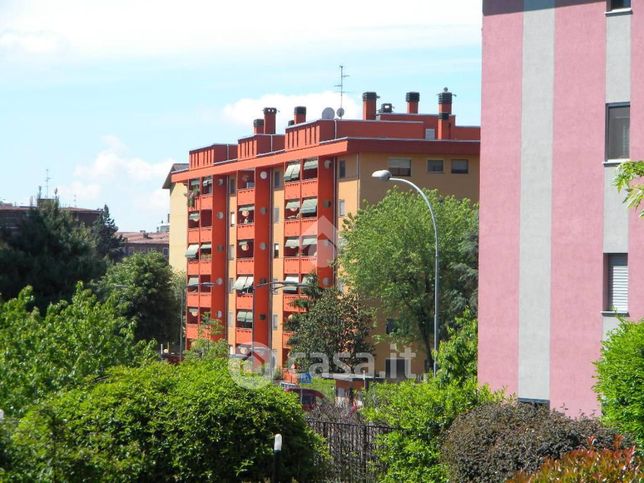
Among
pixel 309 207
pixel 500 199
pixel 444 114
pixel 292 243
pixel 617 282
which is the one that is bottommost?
pixel 617 282

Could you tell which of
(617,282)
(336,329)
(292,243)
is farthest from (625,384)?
(292,243)

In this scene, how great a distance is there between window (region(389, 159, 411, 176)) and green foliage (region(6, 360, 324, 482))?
60127mm

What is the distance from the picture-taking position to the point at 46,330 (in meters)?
24.7

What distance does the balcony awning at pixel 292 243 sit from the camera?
280 ft

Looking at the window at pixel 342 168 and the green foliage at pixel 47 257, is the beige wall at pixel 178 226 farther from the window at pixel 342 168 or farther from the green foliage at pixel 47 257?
the green foliage at pixel 47 257

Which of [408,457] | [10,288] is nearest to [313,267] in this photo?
[10,288]

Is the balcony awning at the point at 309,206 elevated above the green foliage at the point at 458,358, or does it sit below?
above

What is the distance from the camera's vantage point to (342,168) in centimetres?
7969

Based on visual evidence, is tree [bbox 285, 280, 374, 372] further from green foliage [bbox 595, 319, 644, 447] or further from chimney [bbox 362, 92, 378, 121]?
green foliage [bbox 595, 319, 644, 447]

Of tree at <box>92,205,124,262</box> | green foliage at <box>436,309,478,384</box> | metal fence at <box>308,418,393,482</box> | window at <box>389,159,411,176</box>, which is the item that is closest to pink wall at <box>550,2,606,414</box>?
green foliage at <box>436,309,478,384</box>

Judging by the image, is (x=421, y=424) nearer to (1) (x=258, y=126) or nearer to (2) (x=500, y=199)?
(2) (x=500, y=199)

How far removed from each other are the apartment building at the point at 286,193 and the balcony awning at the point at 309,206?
0.09 m

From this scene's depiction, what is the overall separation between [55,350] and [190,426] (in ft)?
23.9

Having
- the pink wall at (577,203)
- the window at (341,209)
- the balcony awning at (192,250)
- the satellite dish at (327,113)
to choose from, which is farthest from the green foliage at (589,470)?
the balcony awning at (192,250)
